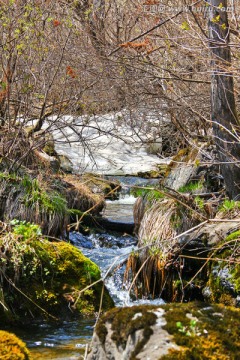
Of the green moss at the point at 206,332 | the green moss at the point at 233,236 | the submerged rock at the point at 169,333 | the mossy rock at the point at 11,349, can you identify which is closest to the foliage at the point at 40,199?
the green moss at the point at 233,236

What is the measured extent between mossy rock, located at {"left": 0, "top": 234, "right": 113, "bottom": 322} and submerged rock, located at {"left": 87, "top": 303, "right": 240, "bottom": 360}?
3113 millimetres

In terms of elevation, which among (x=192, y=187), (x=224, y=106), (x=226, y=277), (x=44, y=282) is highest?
(x=224, y=106)

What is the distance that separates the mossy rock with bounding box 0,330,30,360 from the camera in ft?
11.4

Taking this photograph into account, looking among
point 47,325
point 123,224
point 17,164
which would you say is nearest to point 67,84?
point 17,164

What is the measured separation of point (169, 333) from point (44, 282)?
389cm

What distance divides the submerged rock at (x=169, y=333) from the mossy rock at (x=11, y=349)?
44cm

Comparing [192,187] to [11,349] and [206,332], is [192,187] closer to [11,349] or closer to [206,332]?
[11,349]

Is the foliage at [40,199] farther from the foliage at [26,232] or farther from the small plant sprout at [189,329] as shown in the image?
the small plant sprout at [189,329]

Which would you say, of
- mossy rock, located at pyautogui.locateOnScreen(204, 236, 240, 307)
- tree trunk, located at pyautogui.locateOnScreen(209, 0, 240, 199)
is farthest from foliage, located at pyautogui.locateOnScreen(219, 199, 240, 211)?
mossy rock, located at pyautogui.locateOnScreen(204, 236, 240, 307)

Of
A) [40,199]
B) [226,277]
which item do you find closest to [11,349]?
[226,277]

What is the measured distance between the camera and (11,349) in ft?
11.6

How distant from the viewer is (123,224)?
11227 mm

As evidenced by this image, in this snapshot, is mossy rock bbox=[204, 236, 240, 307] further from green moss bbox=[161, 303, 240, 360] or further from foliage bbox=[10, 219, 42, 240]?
green moss bbox=[161, 303, 240, 360]

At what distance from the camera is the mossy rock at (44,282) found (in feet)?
21.3
